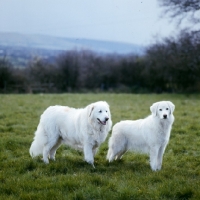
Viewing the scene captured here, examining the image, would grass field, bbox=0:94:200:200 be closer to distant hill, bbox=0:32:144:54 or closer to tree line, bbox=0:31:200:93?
distant hill, bbox=0:32:144:54

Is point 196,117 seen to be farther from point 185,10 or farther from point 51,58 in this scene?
point 51,58

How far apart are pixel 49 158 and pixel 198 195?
4050mm

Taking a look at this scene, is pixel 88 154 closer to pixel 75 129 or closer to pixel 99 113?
pixel 75 129

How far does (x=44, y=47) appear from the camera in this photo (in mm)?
32906

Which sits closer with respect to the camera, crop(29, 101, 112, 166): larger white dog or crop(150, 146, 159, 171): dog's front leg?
crop(150, 146, 159, 171): dog's front leg

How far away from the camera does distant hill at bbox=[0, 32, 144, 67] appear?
19438 millimetres

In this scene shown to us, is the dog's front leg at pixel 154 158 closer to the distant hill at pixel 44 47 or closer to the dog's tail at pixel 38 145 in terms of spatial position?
the dog's tail at pixel 38 145

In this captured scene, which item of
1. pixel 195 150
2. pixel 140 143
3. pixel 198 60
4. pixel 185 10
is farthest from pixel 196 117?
pixel 198 60

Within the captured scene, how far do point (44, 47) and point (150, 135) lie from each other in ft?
86.9

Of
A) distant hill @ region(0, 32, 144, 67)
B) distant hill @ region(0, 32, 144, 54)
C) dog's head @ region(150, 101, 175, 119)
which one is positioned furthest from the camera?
distant hill @ region(0, 32, 144, 54)

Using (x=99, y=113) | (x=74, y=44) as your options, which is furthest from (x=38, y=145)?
(x=74, y=44)

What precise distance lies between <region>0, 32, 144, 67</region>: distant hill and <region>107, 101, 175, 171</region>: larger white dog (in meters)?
6.94

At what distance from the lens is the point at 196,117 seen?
15047 mm

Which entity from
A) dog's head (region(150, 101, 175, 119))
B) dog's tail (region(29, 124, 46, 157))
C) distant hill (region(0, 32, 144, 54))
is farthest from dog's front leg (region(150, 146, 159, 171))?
distant hill (region(0, 32, 144, 54))
